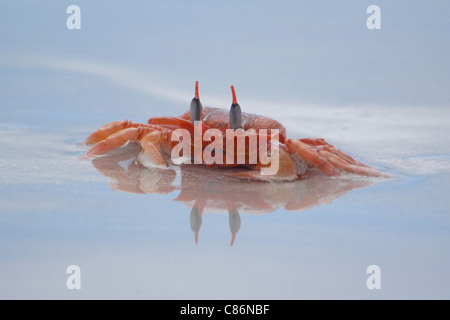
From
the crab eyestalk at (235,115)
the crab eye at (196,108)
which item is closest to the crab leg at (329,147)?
the crab eyestalk at (235,115)

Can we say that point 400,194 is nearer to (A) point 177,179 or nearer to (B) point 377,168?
(B) point 377,168

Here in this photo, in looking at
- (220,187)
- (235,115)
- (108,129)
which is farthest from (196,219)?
(108,129)

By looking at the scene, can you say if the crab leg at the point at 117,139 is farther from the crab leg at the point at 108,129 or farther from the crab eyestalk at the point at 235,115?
the crab eyestalk at the point at 235,115

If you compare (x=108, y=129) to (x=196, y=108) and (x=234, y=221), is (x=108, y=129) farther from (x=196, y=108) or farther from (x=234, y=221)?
(x=234, y=221)

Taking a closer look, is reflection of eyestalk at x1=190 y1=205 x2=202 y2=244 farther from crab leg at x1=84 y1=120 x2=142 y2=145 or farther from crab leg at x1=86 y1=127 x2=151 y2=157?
crab leg at x1=84 y1=120 x2=142 y2=145

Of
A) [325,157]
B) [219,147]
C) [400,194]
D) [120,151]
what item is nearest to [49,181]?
[120,151]
